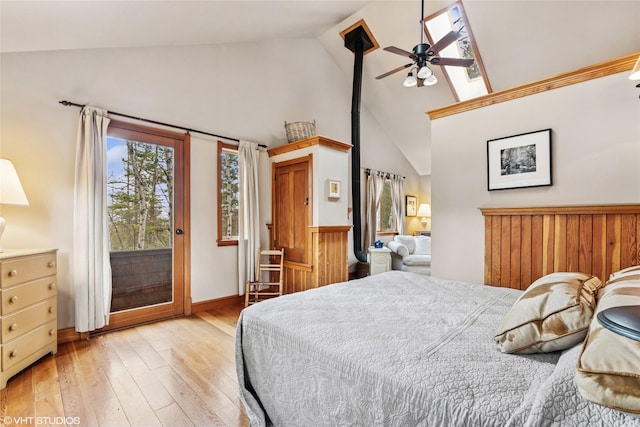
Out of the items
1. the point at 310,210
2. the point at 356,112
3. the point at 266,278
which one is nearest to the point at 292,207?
the point at 310,210

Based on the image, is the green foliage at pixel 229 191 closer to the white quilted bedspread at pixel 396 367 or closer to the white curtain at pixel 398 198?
the white quilted bedspread at pixel 396 367

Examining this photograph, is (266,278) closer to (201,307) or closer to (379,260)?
(201,307)

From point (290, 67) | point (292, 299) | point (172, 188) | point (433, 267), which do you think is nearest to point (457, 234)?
point (433, 267)

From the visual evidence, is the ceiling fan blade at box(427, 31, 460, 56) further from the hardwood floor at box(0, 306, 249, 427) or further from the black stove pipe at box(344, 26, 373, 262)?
the hardwood floor at box(0, 306, 249, 427)

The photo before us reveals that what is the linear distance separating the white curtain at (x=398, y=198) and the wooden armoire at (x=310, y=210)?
2.67 metres

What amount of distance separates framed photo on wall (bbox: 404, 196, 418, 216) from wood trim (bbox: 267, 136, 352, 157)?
341cm

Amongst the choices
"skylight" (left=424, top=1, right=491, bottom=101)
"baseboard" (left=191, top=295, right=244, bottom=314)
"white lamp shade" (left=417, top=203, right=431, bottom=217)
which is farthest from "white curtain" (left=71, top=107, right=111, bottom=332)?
"white lamp shade" (left=417, top=203, right=431, bottom=217)

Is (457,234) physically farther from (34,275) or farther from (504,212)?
(34,275)

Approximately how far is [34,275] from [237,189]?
2.08 m

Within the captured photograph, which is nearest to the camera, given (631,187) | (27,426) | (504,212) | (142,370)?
(27,426)

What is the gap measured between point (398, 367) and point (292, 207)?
120 inches

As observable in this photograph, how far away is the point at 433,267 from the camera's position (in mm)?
2822

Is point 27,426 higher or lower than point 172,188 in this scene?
lower

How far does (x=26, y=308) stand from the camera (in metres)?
2.03
